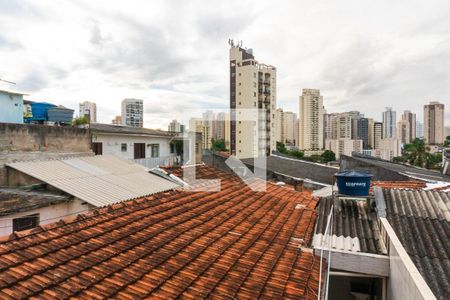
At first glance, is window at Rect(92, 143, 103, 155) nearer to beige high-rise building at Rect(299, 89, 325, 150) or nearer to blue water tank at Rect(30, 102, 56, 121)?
blue water tank at Rect(30, 102, 56, 121)

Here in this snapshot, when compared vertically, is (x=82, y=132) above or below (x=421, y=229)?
above

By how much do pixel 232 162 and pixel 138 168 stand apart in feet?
30.5

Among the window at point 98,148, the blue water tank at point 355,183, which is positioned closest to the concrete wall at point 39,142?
the window at point 98,148

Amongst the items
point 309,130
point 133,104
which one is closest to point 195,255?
point 133,104

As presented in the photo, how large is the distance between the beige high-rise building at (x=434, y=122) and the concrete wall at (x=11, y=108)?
10954 centimetres

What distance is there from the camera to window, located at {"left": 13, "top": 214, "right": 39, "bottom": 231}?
21.5ft

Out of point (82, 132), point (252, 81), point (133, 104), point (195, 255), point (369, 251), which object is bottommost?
point (369, 251)

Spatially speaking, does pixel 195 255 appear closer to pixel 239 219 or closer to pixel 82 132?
pixel 239 219

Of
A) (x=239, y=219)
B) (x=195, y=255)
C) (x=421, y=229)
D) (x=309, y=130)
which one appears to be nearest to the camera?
(x=195, y=255)

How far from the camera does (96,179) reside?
8820 mm

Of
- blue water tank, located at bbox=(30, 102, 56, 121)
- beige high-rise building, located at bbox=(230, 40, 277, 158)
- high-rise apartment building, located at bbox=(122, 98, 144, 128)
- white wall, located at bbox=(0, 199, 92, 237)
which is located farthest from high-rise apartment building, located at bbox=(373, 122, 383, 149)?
white wall, located at bbox=(0, 199, 92, 237)

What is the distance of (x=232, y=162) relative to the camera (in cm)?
1984

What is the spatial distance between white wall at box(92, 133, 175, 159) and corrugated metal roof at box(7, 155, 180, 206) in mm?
5599

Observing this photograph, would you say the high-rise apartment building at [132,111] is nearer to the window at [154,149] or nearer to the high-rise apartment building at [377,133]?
the window at [154,149]
